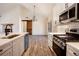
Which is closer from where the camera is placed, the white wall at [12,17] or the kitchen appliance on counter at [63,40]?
the kitchen appliance on counter at [63,40]

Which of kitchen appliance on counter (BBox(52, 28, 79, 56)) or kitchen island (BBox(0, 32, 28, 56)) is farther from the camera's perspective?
kitchen appliance on counter (BBox(52, 28, 79, 56))

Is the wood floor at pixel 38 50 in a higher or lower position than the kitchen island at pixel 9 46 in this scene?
lower

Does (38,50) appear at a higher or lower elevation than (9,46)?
lower

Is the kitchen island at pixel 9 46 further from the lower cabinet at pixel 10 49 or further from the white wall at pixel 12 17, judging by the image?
the white wall at pixel 12 17

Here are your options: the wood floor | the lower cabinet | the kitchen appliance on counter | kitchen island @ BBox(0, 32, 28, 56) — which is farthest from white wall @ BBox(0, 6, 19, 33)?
the kitchen appliance on counter

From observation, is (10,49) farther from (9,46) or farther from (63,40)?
(63,40)

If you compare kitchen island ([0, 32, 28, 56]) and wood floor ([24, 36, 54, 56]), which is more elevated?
kitchen island ([0, 32, 28, 56])

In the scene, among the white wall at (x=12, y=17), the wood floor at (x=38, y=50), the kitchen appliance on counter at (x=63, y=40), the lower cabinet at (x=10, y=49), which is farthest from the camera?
the white wall at (x=12, y=17)

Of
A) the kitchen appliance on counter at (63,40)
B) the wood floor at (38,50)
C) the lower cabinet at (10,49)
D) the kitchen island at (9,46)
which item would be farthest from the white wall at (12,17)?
the kitchen appliance on counter at (63,40)

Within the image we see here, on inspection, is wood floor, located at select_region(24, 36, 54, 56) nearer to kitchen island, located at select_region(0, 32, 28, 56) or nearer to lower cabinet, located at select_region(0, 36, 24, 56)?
kitchen island, located at select_region(0, 32, 28, 56)

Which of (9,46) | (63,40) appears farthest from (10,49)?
(63,40)

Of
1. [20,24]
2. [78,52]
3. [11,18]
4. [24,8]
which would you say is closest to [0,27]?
[11,18]

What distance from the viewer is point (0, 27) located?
5.55m

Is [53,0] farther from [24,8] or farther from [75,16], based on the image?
[24,8]
